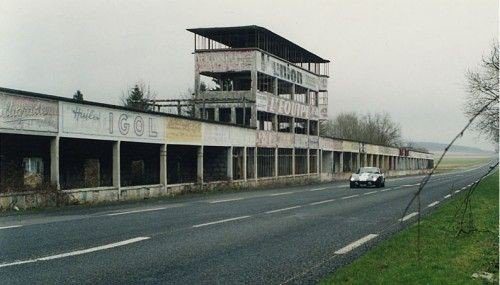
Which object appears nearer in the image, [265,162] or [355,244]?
[355,244]

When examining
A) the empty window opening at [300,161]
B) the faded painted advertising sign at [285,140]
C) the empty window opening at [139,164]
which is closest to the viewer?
the empty window opening at [139,164]

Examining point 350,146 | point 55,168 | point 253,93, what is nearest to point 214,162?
point 253,93

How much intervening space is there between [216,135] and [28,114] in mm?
18761

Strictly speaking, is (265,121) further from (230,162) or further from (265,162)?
(230,162)

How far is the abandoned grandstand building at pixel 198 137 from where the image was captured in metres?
22.8

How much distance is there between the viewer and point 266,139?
48.2 m

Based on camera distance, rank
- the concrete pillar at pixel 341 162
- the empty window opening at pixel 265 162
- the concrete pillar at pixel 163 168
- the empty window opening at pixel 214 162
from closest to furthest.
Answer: the concrete pillar at pixel 163 168 → the empty window opening at pixel 214 162 → the empty window opening at pixel 265 162 → the concrete pillar at pixel 341 162

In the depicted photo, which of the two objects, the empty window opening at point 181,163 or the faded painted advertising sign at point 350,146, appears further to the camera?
the faded painted advertising sign at point 350,146

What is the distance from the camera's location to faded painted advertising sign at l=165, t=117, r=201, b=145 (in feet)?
106

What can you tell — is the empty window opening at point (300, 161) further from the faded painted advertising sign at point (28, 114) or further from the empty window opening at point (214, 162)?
the faded painted advertising sign at point (28, 114)

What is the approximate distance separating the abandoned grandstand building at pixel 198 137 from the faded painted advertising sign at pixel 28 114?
38mm

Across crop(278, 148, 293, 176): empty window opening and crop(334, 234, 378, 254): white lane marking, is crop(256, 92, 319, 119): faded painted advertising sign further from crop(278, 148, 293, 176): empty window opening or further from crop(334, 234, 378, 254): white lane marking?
crop(334, 234, 378, 254): white lane marking

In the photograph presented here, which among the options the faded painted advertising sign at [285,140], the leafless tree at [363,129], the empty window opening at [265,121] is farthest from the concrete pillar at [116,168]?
the leafless tree at [363,129]

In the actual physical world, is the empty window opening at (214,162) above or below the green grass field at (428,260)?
above
